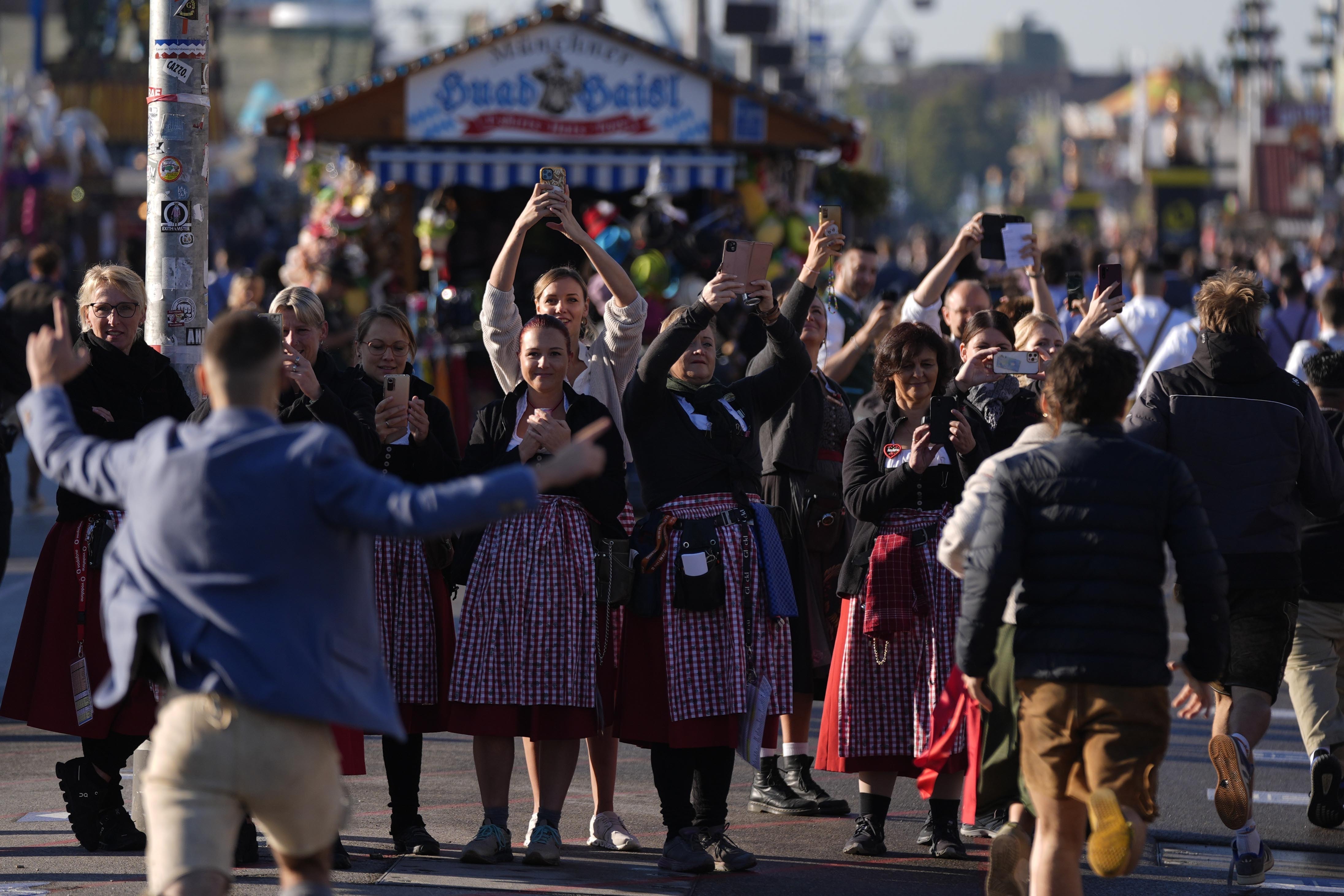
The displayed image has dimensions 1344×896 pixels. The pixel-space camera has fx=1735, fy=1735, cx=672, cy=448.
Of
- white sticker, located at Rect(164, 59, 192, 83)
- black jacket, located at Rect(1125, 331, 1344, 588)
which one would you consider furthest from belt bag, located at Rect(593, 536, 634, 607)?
white sticker, located at Rect(164, 59, 192, 83)

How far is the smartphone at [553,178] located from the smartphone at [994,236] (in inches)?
87.7

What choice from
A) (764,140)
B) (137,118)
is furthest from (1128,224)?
(764,140)

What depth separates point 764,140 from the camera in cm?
1556

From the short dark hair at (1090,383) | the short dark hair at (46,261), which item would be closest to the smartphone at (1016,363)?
the short dark hair at (1090,383)

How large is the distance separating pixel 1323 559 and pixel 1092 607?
250cm

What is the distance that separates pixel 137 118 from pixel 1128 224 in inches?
2126

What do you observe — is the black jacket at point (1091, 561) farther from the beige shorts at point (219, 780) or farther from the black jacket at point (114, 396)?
the black jacket at point (114, 396)

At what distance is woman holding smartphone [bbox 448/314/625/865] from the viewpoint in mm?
5398

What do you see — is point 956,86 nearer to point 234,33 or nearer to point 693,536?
point 234,33

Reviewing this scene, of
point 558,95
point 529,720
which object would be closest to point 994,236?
point 529,720

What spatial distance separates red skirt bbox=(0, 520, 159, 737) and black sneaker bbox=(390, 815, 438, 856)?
0.86m

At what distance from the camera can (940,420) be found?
552cm

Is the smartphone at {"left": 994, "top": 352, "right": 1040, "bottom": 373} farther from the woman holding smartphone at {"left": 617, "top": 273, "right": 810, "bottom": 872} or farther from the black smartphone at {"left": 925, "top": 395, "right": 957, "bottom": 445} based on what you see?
the woman holding smartphone at {"left": 617, "top": 273, "right": 810, "bottom": 872}

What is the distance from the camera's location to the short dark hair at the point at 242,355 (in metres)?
3.74
